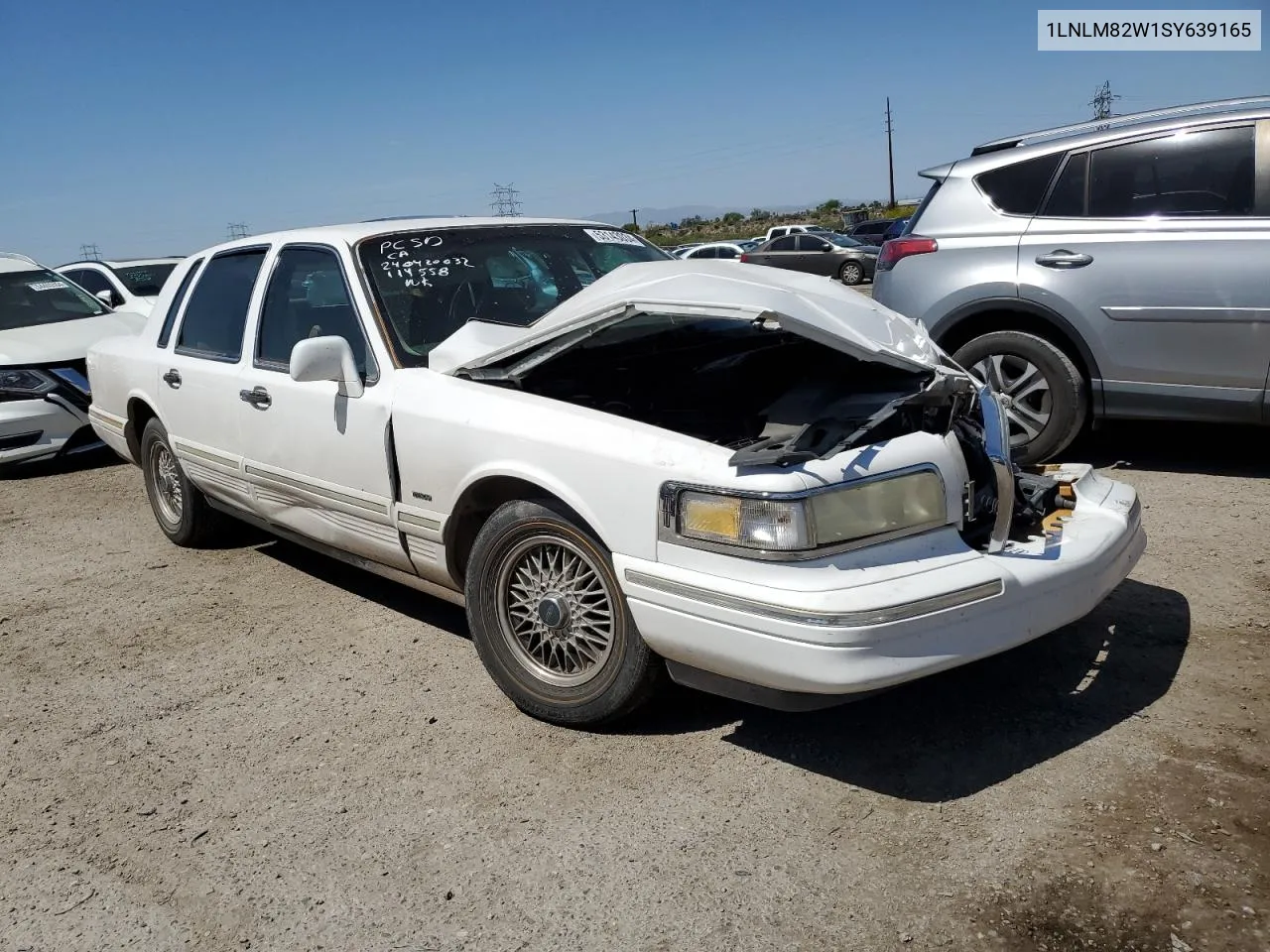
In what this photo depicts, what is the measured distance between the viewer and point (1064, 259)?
571 centimetres

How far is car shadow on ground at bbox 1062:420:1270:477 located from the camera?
232 inches

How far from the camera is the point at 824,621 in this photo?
2.71m

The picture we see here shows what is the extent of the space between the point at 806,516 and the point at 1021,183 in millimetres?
4022

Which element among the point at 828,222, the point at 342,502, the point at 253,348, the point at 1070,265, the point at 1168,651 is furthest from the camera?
the point at 828,222

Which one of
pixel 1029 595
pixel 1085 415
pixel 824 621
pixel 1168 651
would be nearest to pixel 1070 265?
pixel 1085 415

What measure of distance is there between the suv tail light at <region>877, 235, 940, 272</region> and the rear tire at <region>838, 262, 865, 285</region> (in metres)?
20.5

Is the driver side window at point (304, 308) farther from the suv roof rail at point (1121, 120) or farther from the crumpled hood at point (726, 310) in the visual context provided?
the suv roof rail at point (1121, 120)

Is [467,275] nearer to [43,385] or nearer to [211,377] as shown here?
[211,377]

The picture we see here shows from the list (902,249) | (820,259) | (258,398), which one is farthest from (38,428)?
(820,259)

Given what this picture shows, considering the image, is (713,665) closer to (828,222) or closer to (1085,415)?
(1085,415)

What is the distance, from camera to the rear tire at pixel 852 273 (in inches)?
1048

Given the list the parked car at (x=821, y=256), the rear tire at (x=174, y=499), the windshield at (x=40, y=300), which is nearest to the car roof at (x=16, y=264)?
the windshield at (x=40, y=300)

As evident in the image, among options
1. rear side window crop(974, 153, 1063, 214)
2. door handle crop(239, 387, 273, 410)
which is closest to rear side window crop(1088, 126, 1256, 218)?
rear side window crop(974, 153, 1063, 214)

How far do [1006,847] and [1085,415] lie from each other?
3.68 metres
